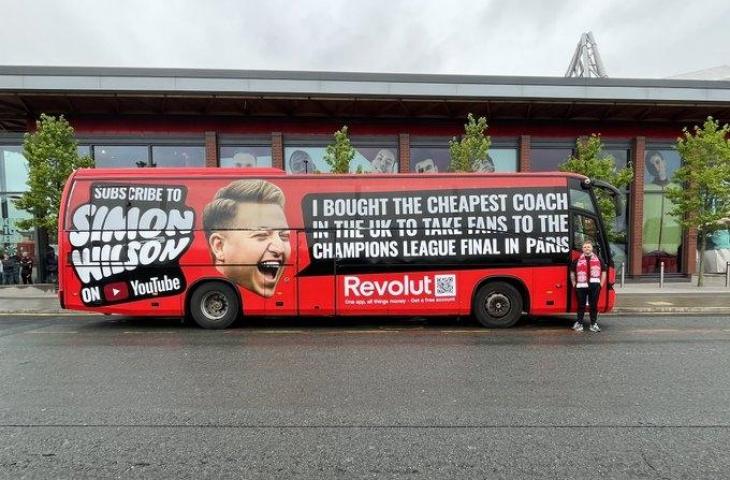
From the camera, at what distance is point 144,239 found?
8023 mm

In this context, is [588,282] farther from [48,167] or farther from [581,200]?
[48,167]

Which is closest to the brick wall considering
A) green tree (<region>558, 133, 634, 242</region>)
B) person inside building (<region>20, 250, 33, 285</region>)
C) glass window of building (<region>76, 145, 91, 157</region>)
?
glass window of building (<region>76, 145, 91, 157</region>)

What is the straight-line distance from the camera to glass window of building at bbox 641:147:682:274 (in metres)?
16.7

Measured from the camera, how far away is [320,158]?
16.1 meters

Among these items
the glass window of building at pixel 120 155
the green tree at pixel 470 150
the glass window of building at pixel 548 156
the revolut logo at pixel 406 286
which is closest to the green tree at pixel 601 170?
the glass window of building at pixel 548 156

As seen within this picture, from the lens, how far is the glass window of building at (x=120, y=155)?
15.4 meters

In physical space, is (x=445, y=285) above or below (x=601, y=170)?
below

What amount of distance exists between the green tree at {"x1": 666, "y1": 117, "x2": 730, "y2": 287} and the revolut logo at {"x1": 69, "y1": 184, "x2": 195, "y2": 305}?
15831mm

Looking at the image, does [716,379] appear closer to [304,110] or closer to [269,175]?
[269,175]

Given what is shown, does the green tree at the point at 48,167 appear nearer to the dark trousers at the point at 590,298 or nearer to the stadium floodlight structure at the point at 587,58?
the dark trousers at the point at 590,298

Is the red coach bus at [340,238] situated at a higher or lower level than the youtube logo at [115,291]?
higher

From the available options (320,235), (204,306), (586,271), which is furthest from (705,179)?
(204,306)

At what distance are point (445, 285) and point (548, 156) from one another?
11.2m

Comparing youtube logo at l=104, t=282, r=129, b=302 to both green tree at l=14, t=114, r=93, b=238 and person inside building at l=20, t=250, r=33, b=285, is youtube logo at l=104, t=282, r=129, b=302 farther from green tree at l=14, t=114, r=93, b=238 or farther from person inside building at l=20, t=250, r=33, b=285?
person inside building at l=20, t=250, r=33, b=285
